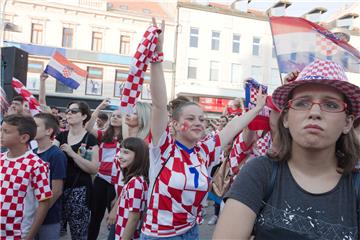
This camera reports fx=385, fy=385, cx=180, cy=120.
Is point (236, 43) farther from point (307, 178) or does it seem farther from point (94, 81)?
point (307, 178)

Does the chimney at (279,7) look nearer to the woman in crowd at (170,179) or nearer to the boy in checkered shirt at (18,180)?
the woman in crowd at (170,179)

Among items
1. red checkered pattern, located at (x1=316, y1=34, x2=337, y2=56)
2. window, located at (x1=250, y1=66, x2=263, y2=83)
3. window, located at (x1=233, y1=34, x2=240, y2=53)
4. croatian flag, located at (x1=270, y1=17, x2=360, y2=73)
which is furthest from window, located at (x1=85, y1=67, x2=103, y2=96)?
red checkered pattern, located at (x1=316, y1=34, x2=337, y2=56)

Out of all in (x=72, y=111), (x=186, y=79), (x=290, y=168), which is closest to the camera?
(x=290, y=168)

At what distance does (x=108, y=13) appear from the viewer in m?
26.0

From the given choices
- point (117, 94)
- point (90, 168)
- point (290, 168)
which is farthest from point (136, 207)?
point (117, 94)

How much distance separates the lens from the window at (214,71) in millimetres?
28380

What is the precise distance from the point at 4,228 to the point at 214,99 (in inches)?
1004

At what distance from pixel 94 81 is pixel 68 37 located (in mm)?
3339

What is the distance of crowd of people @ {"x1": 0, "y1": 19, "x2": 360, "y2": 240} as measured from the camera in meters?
1.44

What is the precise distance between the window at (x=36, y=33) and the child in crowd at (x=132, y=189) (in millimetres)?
23306

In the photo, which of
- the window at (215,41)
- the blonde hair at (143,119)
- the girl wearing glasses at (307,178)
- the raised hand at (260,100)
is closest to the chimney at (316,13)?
the window at (215,41)

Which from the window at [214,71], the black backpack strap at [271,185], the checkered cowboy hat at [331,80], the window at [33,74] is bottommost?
the black backpack strap at [271,185]

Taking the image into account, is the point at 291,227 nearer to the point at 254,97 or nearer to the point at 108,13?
the point at 254,97

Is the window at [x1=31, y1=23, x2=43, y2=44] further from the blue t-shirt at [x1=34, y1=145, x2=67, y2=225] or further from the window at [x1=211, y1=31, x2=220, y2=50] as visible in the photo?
the blue t-shirt at [x1=34, y1=145, x2=67, y2=225]
